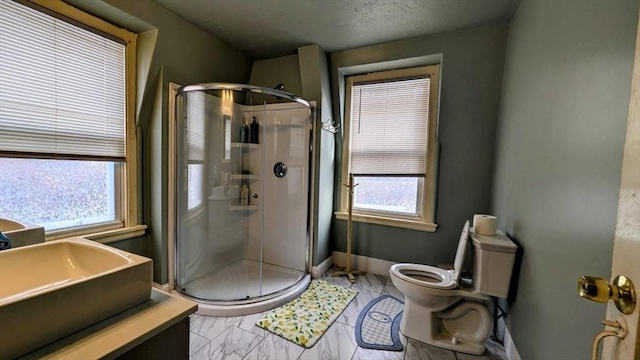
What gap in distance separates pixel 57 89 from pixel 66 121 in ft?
0.70

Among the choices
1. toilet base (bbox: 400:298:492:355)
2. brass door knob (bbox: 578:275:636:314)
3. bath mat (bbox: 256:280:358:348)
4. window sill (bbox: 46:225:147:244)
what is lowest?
bath mat (bbox: 256:280:358:348)

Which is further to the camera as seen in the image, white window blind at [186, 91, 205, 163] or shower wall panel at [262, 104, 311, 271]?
shower wall panel at [262, 104, 311, 271]

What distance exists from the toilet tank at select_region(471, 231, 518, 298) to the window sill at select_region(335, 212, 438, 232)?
3.05 feet

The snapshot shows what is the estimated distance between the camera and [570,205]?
1.10 metres

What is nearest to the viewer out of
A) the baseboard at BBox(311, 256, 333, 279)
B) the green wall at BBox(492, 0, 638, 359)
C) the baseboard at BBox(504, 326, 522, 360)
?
the green wall at BBox(492, 0, 638, 359)

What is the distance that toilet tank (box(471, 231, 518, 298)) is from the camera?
5.31ft

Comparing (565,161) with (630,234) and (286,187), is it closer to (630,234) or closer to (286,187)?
(630,234)

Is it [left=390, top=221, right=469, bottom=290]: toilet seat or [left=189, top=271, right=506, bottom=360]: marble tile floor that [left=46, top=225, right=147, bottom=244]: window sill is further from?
[left=390, top=221, right=469, bottom=290]: toilet seat

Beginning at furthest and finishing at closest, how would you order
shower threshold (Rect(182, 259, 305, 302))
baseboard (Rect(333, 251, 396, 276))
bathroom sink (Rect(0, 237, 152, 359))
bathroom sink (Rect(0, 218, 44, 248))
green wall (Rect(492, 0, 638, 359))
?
baseboard (Rect(333, 251, 396, 276)) < shower threshold (Rect(182, 259, 305, 302)) < bathroom sink (Rect(0, 218, 44, 248)) < green wall (Rect(492, 0, 638, 359)) < bathroom sink (Rect(0, 237, 152, 359))

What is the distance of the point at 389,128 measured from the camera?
2.84 metres

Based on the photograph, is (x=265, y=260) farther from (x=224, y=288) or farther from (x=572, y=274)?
(x=572, y=274)

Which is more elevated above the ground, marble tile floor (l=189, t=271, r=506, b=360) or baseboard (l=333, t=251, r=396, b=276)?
baseboard (l=333, t=251, r=396, b=276)

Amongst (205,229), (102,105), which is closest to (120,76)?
(102,105)

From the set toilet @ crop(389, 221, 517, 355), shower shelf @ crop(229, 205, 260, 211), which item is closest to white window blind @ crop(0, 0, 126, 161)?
shower shelf @ crop(229, 205, 260, 211)
